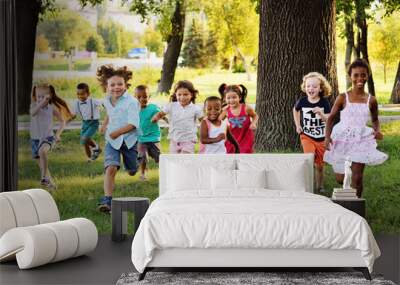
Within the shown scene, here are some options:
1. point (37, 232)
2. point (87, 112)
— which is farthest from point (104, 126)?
point (37, 232)

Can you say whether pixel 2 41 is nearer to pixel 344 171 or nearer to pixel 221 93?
pixel 221 93

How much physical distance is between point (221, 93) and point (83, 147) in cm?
171

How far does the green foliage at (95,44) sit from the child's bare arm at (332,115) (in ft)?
8.94

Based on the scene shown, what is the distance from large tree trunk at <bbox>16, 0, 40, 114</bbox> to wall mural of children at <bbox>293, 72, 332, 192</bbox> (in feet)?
10.2

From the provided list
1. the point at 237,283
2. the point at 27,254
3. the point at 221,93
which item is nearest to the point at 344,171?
the point at 221,93

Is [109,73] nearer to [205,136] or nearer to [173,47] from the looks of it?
[173,47]

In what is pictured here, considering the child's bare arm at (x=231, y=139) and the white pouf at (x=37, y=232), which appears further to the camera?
the child's bare arm at (x=231, y=139)

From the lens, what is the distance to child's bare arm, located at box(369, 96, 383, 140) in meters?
9.30

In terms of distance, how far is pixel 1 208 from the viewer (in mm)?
7133

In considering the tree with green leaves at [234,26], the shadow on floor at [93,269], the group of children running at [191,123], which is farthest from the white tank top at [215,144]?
the shadow on floor at [93,269]

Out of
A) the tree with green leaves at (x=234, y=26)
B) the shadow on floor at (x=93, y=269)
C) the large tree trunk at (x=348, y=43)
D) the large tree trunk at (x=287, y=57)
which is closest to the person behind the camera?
the shadow on floor at (x=93, y=269)

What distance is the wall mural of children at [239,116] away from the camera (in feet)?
30.6

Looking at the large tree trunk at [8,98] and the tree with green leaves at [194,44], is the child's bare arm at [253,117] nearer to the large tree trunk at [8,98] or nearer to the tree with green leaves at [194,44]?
the tree with green leaves at [194,44]

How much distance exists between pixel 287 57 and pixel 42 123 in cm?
293
